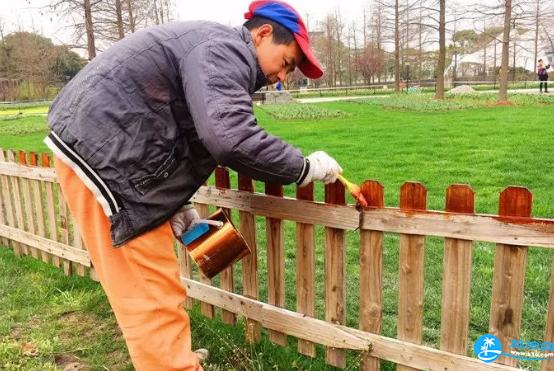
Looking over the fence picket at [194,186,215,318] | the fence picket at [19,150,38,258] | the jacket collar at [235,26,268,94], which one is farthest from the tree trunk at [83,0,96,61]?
the jacket collar at [235,26,268,94]

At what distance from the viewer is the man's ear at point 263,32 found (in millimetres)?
2031

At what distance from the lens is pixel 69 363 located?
A: 3066 millimetres

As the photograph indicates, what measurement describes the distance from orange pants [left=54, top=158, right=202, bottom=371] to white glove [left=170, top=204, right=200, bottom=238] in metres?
0.35

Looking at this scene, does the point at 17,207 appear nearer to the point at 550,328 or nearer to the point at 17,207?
the point at 17,207

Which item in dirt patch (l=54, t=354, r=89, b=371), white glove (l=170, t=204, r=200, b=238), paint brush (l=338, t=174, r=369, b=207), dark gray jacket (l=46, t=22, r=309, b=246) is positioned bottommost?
dirt patch (l=54, t=354, r=89, b=371)

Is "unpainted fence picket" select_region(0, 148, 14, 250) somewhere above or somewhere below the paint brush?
below

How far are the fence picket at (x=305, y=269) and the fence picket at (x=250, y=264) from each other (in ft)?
1.06

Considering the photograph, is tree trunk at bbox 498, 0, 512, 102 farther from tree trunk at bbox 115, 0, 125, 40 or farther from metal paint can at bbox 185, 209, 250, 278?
metal paint can at bbox 185, 209, 250, 278

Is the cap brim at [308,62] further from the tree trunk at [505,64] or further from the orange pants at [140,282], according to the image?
the tree trunk at [505,64]

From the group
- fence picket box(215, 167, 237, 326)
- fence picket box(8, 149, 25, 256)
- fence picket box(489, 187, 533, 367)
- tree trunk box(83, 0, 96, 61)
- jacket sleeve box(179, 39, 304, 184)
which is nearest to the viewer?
jacket sleeve box(179, 39, 304, 184)

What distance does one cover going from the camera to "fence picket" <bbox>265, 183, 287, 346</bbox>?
9.62 ft

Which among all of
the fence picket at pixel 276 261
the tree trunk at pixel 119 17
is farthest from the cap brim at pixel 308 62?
the tree trunk at pixel 119 17

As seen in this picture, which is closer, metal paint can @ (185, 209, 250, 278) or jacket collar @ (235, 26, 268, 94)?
jacket collar @ (235, 26, 268, 94)

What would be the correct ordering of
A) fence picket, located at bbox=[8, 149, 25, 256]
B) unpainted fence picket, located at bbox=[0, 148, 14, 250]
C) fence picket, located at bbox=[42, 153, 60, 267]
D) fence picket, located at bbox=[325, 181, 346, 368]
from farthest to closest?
unpainted fence picket, located at bbox=[0, 148, 14, 250] → fence picket, located at bbox=[8, 149, 25, 256] → fence picket, located at bbox=[42, 153, 60, 267] → fence picket, located at bbox=[325, 181, 346, 368]
